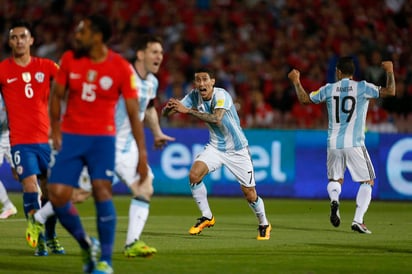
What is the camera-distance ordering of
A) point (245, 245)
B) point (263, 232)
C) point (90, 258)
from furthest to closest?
point (263, 232)
point (245, 245)
point (90, 258)

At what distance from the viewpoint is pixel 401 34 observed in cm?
2505

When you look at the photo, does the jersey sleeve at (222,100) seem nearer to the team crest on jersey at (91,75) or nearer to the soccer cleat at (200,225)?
the soccer cleat at (200,225)

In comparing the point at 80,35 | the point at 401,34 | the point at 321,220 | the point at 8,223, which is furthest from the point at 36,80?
the point at 401,34

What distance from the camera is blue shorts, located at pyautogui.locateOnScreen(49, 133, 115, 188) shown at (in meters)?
9.30

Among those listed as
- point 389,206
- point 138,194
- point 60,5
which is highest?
point 60,5

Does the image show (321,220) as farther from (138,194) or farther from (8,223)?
(138,194)

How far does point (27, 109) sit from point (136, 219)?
215cm

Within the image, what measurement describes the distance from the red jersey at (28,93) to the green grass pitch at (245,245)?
4.58ft

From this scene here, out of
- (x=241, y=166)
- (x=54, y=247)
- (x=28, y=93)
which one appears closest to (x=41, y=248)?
(x=54, y=247)

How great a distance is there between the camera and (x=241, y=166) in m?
14.2

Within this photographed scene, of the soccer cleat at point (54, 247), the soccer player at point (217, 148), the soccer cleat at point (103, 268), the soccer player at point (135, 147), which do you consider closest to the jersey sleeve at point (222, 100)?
the soccer player at point (217, 148)

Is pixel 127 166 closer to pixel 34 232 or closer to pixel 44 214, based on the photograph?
pixel 44 214

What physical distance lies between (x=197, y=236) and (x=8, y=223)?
3.34m

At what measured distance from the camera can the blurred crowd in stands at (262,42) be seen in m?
22.9
